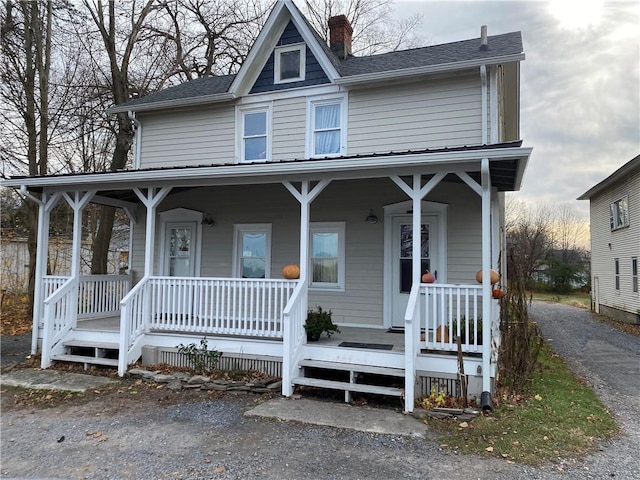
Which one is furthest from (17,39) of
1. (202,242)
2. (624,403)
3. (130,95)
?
(624,403)

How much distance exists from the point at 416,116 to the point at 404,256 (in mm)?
2756

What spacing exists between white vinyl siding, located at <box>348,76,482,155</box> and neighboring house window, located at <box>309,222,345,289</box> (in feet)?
5.58

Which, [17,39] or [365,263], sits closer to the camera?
[365,263]

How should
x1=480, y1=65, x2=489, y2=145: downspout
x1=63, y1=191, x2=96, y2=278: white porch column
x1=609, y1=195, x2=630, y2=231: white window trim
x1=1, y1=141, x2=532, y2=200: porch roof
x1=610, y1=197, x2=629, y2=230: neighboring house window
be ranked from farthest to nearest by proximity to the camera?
1. x1=610, y1=197, x2=629, y2=230: neighboring house window
2. x1=609, y1=195, x2=630, y2=231: white window trim
3. x1=63, y1=191, x2=96, y2=278: white porch column
4. x1=480, y1=65, x2=489, y2=145: downspout
5. x1=1, y1=141, x2=532, y2=200: porch roof

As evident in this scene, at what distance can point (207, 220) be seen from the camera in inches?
376

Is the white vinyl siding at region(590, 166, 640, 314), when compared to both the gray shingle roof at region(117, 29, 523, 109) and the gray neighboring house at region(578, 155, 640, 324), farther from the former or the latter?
the gray shingle roof at region(117, 29, 523, 109)

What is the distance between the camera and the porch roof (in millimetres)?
5730

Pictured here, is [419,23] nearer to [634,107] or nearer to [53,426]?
[634,107]

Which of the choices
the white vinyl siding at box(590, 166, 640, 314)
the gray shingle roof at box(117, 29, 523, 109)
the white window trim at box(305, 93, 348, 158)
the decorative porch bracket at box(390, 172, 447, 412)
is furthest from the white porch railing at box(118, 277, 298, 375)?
the white vinyl siding at box(590, 166, 640, 314)

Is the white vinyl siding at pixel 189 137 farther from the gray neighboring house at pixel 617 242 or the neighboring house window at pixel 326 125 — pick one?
the gray neighboring house at pixel 617 242

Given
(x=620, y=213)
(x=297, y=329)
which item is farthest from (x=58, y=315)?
(x=620, y=213)

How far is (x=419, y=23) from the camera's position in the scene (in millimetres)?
21375

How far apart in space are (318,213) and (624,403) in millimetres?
5808

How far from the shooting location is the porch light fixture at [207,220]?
9.54 metres
